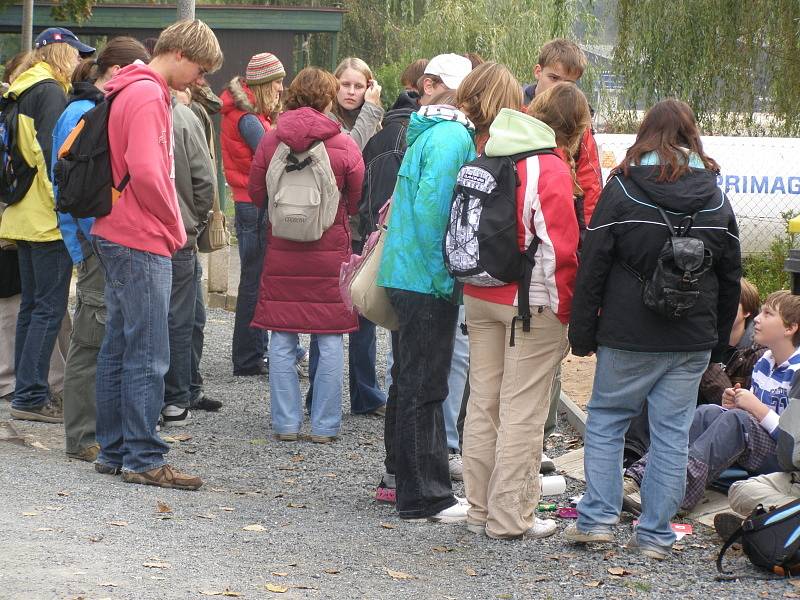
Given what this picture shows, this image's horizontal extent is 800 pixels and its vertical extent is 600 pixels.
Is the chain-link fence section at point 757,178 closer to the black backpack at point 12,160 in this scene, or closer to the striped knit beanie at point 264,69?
the striped knit beanie at point 264,69

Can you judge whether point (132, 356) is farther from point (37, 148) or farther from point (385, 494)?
point (37, 148)

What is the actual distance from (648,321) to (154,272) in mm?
2290

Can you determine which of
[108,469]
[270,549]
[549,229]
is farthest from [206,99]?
[270,549]

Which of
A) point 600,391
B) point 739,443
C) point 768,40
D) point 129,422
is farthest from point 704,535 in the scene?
point 768,40

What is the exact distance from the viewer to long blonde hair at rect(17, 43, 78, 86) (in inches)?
274

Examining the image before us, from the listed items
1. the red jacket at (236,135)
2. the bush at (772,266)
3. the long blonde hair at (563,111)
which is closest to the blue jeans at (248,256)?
the red jacket at (236,135)

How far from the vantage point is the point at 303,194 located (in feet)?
22.0

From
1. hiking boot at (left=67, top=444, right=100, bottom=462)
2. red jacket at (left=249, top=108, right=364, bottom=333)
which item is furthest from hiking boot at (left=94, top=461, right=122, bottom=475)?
red jacket at (left=249, top=108, right=364, bottom=333)

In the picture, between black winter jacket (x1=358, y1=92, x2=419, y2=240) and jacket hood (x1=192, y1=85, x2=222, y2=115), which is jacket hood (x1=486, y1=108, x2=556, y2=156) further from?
jacket hood (x1=192, y1=85, x2=222, y2=115)

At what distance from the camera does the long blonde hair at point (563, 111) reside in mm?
5199

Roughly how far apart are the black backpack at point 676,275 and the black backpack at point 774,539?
2.92 ft

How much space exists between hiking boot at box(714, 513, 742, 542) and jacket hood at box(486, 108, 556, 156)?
1739 mm

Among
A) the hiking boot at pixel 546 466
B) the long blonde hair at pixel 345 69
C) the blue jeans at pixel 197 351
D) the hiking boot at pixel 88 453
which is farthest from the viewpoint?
the long blonde hair at pixel 345 69

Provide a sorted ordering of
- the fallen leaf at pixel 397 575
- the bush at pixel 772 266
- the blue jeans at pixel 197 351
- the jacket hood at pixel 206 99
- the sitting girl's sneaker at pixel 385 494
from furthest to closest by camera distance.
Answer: the bush at pixel 772 266
the blue jeans at pixel 197 351
the jacket hood at pixel 206 99
the sitting girl's sneaker at pixel 385 494
the fallen leaf at pixel 397 575
